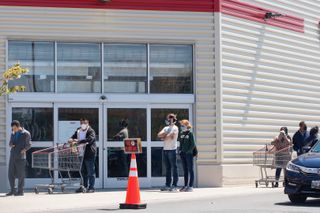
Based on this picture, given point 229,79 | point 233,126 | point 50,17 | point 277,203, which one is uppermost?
point 50,17

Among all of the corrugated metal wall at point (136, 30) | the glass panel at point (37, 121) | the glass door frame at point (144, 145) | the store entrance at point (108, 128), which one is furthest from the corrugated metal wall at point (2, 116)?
the glass door frame at point (144, 145)

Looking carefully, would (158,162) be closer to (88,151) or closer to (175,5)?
(88,151)

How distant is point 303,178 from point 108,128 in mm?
7065

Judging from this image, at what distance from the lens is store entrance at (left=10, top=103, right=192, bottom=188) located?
1936 centimetres

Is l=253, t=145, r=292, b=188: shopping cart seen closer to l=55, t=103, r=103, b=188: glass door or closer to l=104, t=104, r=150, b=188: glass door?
l=104, t=104, r=150, b=188: glass door

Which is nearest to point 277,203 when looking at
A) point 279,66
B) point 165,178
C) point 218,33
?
point 165,178

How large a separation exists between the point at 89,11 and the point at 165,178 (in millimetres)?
4899

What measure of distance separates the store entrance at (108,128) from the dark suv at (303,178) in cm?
610

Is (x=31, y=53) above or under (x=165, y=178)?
above

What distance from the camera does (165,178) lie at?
1997 cm

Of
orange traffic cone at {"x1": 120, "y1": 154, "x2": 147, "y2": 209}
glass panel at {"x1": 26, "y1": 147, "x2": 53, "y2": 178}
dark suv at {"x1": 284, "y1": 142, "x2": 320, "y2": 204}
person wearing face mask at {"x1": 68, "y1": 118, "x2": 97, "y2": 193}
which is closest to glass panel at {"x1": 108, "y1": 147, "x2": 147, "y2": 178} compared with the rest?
person wearing face mask at {"x1": 68, "y1": 118, "x2": 97, "y2": 193}

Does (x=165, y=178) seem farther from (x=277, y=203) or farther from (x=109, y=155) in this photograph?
(x=277, y=203)

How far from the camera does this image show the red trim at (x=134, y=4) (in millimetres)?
19344

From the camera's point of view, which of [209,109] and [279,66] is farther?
[279,66]
